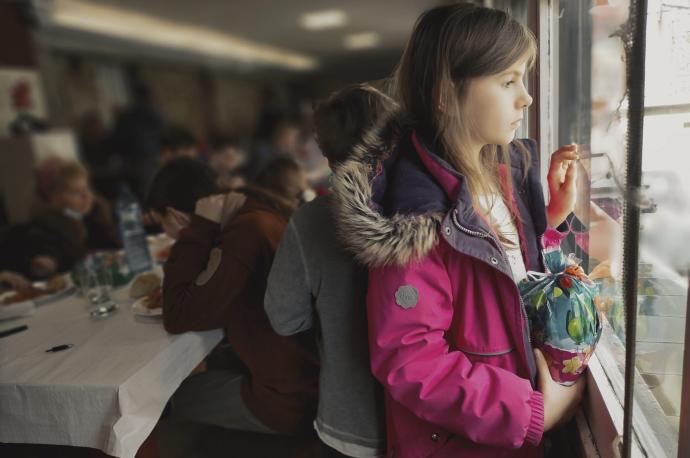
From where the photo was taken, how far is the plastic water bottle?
1979 millimetres

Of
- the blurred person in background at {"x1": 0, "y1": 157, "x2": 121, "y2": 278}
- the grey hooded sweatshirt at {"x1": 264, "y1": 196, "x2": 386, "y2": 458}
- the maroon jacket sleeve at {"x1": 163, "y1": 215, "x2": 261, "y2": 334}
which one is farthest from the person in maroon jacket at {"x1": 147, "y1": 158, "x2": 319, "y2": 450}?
the blurred person in background at {"x1": 0, "y1": 157, "x2": 121, "y2": 278}

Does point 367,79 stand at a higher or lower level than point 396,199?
higher

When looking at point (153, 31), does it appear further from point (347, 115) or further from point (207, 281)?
point (347, 115)

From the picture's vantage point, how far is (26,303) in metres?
1.63

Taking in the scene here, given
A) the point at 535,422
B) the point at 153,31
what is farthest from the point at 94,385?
the point at 153,31

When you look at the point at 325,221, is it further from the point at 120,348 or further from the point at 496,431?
the point at 120,348

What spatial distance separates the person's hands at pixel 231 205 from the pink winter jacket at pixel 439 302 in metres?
0.69

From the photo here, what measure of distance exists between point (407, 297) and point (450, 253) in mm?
115

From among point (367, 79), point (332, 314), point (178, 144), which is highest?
point (367, 79)

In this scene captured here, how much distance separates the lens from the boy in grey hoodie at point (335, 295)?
39.7 inches

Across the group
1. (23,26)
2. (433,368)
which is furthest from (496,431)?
(23,26)

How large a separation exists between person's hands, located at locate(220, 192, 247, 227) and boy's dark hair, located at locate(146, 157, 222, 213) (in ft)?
0.55

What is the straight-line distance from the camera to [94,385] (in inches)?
44.1

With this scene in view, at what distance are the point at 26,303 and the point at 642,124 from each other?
1846mm
